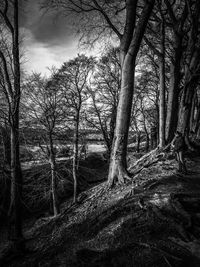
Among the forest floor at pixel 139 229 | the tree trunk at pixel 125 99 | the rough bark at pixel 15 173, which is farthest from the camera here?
the rough bark at pixel 15 173

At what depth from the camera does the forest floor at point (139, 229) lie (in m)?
2.63

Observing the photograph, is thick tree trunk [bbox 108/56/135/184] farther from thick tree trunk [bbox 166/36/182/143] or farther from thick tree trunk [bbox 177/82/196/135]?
thick tree trunk [bbox 166/36/182/143]

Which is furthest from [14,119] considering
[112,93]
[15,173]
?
[112,93]

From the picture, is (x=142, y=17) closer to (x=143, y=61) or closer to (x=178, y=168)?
(x=178, y=168)

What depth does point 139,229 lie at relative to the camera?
3.24 metres

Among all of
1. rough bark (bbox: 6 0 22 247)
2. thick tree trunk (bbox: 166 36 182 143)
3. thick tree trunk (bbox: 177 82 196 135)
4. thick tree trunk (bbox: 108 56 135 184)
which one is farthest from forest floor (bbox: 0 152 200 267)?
thick tree trunk (bbox: 166 36 182 143)

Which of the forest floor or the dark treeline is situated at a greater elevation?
the dark treeline

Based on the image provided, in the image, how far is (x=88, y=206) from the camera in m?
5.54

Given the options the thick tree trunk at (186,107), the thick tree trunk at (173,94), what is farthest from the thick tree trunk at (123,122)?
the thick tree trunk at (173,94)

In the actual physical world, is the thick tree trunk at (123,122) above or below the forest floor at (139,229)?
above

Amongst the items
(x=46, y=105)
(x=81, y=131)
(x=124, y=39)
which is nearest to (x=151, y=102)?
(x=81, y=131)

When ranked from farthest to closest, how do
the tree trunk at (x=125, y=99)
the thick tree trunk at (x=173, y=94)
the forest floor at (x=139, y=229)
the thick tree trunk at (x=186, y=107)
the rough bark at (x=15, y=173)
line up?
the thick tree trunk at (x=173, y=94)
the thick tree trunk at (x=186, y=107)
the rough bark at (x=15, y=173)
the tree trunk at (x=125, y=99)
the forest floor at (x=139, y=229)

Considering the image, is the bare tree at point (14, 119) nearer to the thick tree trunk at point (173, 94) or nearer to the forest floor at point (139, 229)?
the forest floor at point (139, 229)

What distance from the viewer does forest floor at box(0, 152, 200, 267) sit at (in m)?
2.63
